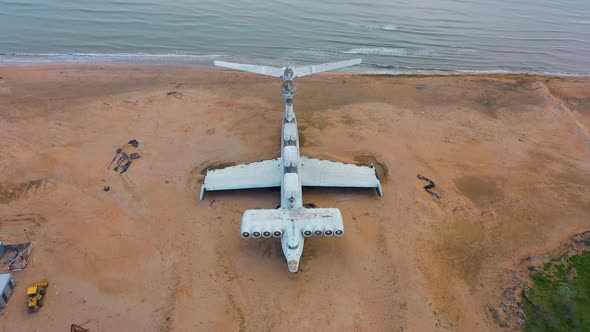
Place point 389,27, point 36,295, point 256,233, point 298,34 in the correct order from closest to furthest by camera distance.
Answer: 1. point 36,295
2. point 256,233
3. point 298,34
4. point 389,27

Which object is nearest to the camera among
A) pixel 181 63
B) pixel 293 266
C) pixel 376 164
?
pixel 293 266

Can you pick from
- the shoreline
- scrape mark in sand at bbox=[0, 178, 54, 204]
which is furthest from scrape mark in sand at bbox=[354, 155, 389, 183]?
scrape mark in sand at bbox=[0, 178, 54, 204]

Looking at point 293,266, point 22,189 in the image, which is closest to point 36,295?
point 22,189

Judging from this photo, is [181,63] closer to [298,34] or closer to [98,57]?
[98,57]

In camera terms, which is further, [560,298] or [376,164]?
[376,164]

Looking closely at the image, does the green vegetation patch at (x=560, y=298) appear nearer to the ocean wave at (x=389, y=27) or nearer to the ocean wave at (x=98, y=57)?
the ocean wave at (x=98, y=57)

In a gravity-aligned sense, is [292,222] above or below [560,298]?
above

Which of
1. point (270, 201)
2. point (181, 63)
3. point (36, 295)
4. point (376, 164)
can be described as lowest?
point (36, 295)

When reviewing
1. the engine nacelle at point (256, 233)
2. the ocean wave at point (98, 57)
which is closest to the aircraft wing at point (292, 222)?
the engine nacelle at point (256, 233)
